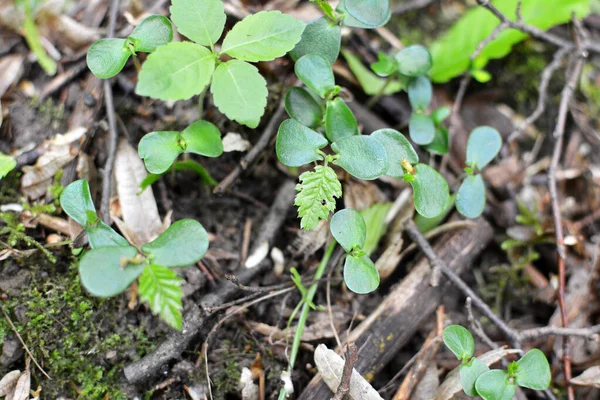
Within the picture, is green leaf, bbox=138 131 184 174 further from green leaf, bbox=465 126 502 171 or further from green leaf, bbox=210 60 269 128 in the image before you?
green leaf, bbox=465 126 502 171

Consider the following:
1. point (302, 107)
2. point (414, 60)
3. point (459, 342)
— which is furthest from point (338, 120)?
point (459, 342)

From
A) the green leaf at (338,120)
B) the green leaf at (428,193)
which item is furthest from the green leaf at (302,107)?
the green leaf at (428,193)

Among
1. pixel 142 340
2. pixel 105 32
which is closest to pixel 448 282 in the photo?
pixel 142 340

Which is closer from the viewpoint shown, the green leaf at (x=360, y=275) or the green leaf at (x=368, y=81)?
the green leaf at (x=360, y=275)

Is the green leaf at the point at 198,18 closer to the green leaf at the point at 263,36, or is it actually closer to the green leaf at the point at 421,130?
the green leaf at the point at 263,36

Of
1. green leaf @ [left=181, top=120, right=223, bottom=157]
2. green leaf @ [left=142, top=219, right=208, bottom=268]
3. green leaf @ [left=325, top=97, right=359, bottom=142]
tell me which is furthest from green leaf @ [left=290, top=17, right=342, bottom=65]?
green leaf @ [left=142, top=219, right=208, bottom=268]

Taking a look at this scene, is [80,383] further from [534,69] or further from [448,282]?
[534,69]

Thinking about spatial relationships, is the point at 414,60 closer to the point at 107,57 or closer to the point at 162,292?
the point at 107,57
